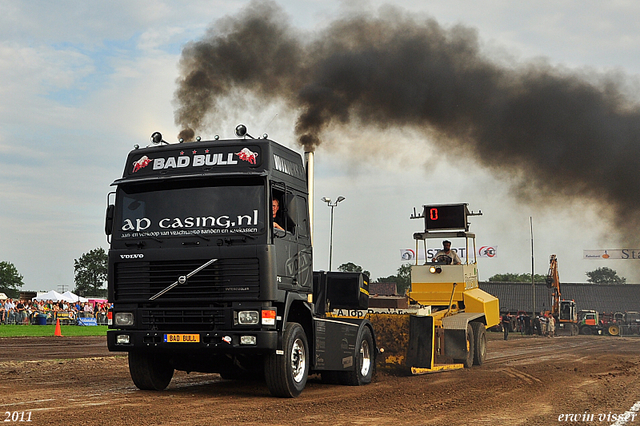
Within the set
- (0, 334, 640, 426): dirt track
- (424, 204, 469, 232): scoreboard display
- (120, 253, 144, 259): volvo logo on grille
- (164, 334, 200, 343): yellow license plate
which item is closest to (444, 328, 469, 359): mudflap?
(0, 334, 640, 426): dirt track

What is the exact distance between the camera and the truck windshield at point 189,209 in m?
10.0

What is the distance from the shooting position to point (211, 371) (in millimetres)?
11078

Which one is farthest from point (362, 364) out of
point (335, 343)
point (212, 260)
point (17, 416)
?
point (17, 416)

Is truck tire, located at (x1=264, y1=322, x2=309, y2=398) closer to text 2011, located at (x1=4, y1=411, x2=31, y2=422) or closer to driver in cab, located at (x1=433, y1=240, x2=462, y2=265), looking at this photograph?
text 2011, located at (x1=4, y1=411, x2=31, y2=422)

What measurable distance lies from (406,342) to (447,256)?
4.54 m

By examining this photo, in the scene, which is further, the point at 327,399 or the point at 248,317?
the point at 327,399

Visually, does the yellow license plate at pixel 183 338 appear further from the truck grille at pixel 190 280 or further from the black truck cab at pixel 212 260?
the truck grille at pixel 190 280

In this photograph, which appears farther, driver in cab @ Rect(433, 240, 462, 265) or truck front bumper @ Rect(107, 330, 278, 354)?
driver in cab @ Rect(433, 240, 462, 265)

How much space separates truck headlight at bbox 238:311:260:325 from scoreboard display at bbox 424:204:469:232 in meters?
10.5

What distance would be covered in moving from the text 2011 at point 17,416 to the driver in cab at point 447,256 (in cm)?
1254

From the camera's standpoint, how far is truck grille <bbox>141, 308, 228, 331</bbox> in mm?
9844

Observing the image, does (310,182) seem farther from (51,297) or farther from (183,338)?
(51,297)

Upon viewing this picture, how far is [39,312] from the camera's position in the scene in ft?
142

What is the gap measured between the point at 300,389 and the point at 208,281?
2205 mm
